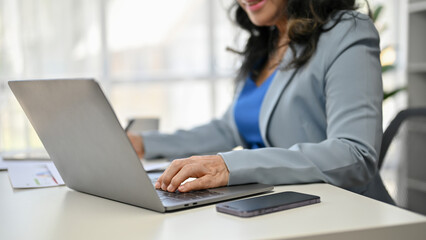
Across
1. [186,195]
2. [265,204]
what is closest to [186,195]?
[186,195]

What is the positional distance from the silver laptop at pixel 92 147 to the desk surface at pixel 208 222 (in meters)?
0.03

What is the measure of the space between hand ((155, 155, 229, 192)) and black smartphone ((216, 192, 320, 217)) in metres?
0.12

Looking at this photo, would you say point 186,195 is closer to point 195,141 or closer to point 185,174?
point 185,174

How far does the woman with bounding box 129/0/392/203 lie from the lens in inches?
40.4

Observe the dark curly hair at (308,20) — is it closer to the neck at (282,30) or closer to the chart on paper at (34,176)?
the neck at (282,30)

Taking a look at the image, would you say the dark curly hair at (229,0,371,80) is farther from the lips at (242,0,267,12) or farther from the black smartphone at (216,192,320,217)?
the black smartphone at (216,192,320,217)

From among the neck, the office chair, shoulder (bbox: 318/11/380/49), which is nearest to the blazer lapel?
shoulder (bbox: 318/11/380/49)

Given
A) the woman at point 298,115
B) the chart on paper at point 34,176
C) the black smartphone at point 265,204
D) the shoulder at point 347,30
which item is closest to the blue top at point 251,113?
the woman at point 298,115

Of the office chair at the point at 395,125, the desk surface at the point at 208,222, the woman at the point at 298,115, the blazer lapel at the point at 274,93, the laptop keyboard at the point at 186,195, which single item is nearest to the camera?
the desk surface at the point at 208,222

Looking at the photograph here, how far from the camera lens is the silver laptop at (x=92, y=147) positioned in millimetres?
792

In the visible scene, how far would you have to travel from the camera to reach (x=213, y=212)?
0.81 m

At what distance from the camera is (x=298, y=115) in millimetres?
1350

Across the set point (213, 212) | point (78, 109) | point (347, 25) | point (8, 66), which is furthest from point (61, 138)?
point (8, 66)

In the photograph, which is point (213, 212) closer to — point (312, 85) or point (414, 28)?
point (312, 85)
